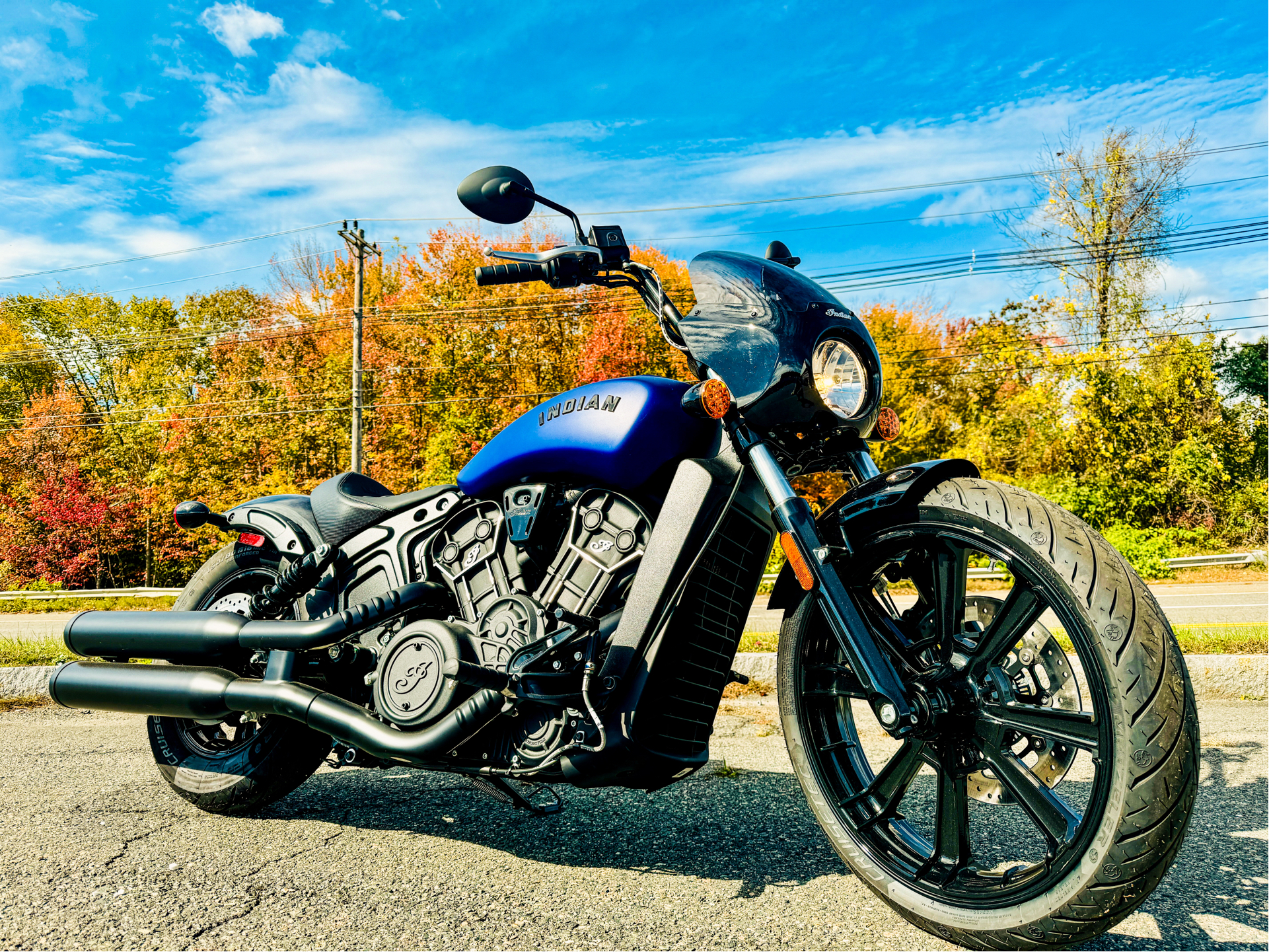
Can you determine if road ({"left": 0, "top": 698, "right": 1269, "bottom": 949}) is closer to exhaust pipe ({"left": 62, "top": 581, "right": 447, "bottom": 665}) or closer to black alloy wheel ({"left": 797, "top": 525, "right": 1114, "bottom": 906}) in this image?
black alloy wheel ({"left": 797, "top": 525, "right": 1114, "bottom": 906})

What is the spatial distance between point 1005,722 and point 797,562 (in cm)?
63

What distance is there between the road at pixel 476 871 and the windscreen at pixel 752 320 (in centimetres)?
139

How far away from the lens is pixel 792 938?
2.06m

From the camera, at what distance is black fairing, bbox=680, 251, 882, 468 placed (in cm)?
232

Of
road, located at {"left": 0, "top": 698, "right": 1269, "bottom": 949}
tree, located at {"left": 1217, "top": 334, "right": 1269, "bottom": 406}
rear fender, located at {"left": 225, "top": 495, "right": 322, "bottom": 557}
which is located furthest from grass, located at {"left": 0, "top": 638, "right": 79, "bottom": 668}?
tree, located at {"left": 1217, "top": 334, "right": 1269, "bottom": 406}

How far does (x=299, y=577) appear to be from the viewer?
10.3ft

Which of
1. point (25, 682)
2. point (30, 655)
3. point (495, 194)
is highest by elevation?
point (495, 194)

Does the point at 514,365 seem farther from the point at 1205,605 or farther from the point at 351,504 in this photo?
the point at 351,504

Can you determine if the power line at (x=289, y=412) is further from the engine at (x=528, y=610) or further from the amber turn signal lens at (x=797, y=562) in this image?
the amber turn signal lens at (x=797, y=562)

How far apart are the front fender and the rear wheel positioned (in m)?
2.00

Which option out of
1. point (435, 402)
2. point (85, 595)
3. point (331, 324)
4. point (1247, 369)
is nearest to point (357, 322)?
point (435, 402)

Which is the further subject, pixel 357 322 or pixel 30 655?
pixel 357 322

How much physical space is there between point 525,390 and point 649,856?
2211 cm

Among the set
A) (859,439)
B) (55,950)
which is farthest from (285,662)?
(859,439)
